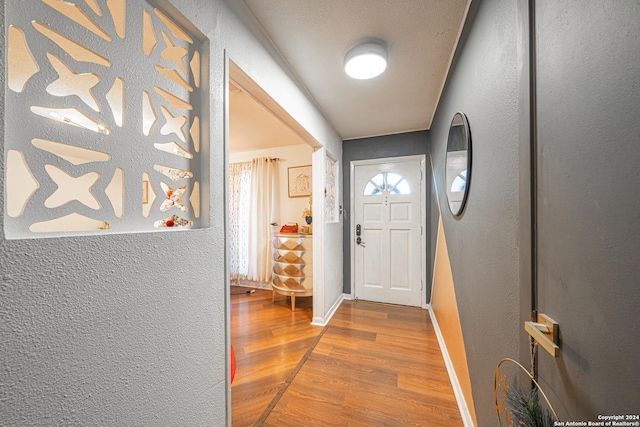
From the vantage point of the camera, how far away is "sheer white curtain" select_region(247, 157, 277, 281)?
3.78 metres

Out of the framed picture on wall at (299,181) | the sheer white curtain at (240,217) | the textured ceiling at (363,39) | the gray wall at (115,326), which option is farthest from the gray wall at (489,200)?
the sheer white curtain at (240,217)

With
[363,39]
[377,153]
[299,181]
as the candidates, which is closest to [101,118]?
[363,39]

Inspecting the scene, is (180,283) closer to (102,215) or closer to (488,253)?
(102,215)

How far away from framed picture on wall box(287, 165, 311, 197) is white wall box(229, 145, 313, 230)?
0.07 metres

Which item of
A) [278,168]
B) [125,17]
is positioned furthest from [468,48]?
[278,168]

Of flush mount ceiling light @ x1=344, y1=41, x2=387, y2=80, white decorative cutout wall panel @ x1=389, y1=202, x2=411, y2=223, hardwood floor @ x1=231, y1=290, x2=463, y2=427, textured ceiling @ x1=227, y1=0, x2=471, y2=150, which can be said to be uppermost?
textured ceiling @ x1=227, y1=0, x2=471, y2=150

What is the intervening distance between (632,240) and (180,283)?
1.22 meters

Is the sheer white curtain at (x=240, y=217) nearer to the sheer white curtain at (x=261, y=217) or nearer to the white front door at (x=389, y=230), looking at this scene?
the sheer white curtain at (x=261, y=217)

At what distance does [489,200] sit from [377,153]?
7.47 feet

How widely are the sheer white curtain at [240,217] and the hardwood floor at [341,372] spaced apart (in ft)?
4.06

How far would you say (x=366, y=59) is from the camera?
5.08ft

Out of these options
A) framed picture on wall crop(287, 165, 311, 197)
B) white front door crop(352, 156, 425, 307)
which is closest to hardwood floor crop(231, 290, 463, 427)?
white front door crop(352, 156, 425, 307)

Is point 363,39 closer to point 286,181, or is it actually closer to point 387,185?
point 387,185

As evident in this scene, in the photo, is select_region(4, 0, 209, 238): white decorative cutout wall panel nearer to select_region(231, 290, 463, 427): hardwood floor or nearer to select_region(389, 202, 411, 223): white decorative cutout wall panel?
select_region(231, 290, 463, 427): hardwood floor
